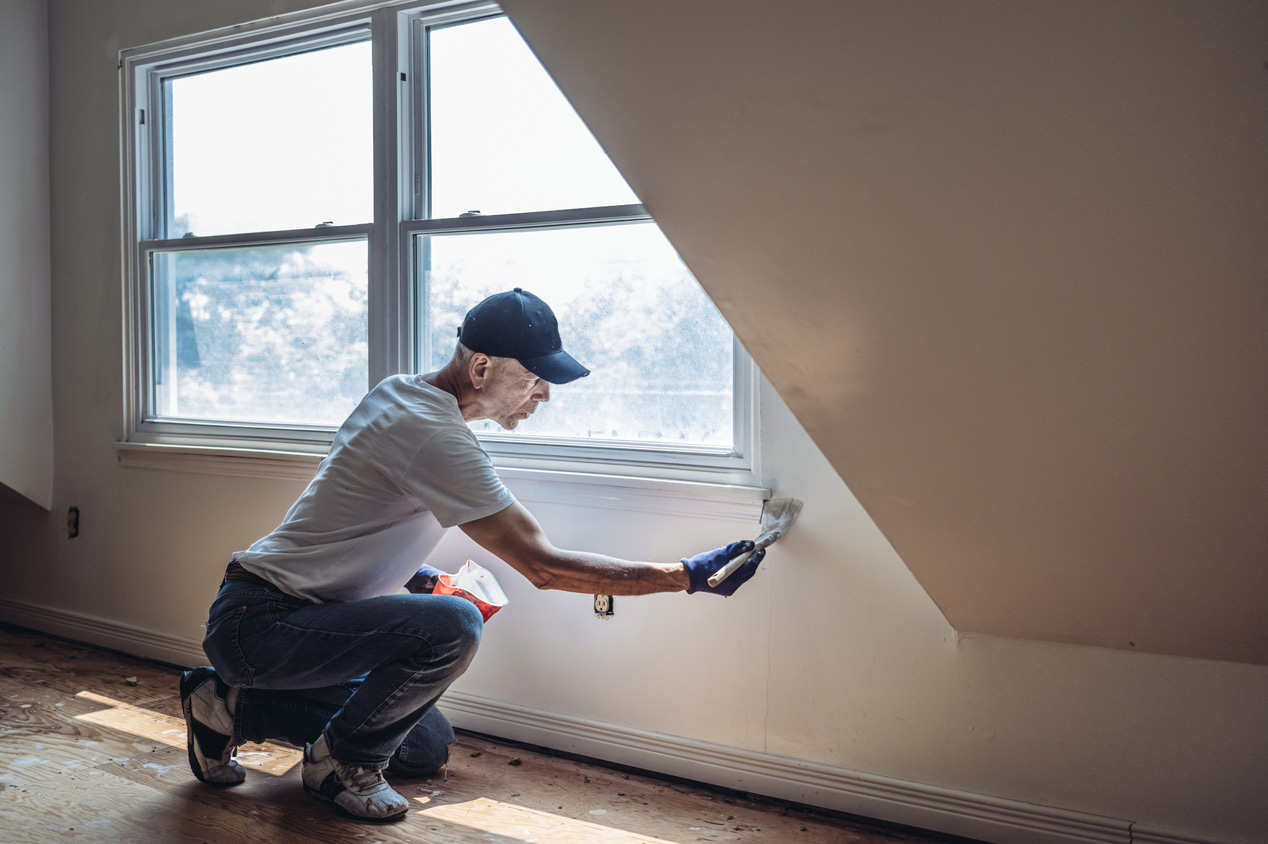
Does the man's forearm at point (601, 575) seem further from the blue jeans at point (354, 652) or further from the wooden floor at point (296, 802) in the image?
the wooden floor at point (296, 802)

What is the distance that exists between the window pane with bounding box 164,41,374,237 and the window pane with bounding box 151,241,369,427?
12 cm

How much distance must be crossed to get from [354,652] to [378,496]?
0.32 metres

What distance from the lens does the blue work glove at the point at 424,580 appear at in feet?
7.15

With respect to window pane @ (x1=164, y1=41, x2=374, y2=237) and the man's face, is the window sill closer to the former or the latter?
the man's face

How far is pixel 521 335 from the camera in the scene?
1.83 meters

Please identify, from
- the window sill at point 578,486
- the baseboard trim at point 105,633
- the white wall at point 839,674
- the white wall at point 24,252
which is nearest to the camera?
the white wall at point 839,674

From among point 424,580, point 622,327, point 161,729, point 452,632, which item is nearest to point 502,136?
point 622,327

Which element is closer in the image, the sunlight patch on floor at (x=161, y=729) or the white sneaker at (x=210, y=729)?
the white sneaker at (x=210, y=729)

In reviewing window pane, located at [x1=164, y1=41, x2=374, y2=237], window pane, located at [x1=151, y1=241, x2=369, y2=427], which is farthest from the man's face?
window pane, located at [x1=164, y1=41, x2=374, y2=237]

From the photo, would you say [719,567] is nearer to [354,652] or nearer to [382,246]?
[354,652]

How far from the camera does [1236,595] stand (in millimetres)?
1380

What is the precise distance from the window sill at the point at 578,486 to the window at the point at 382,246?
2.0 inches

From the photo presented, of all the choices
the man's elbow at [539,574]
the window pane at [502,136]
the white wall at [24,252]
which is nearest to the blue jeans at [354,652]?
the man's elbow at [539,574]

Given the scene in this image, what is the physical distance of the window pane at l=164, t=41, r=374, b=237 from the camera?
2559 millimetres
